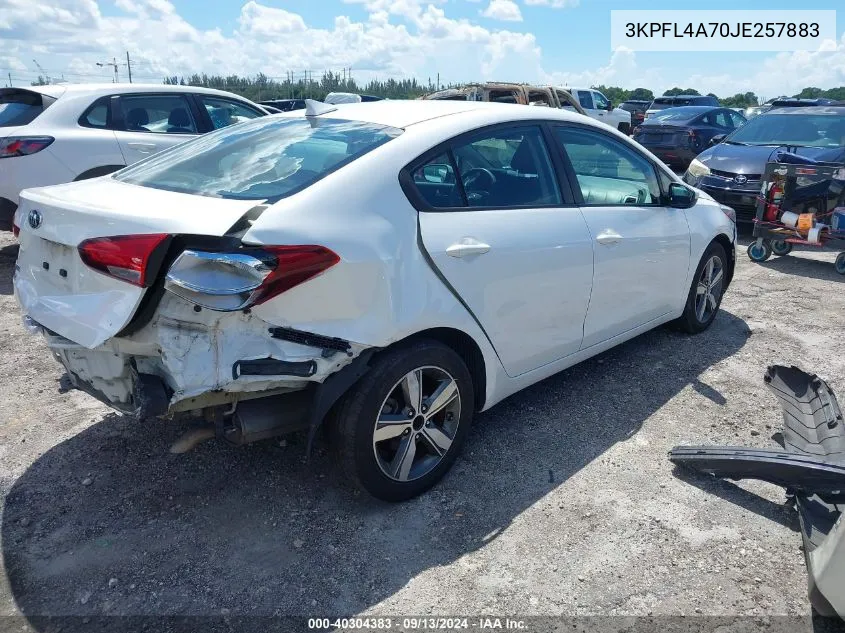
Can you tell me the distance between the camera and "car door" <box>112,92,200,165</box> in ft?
22.7

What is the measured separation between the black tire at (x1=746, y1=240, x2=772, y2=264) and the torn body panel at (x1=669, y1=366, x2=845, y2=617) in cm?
395

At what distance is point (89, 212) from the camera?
104 inches

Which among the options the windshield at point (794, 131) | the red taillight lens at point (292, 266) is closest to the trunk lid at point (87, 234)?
the red taillight lens at point (292, 266)

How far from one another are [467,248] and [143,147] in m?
5.17

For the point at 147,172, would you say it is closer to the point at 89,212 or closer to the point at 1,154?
the point at 89,212

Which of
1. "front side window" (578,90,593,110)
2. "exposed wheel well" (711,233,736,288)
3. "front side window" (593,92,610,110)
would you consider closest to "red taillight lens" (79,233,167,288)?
"exposed wheel well" (711,233,736,288)

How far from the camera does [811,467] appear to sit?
283cm

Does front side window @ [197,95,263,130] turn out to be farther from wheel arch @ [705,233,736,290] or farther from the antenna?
wheel arch @ [705,233,736,290]

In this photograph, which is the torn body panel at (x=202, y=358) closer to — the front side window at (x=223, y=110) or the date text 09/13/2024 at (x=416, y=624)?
the date text 09/13/2024 at (x=416, y=624)

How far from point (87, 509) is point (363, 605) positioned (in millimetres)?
1382

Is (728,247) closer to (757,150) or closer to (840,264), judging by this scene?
(840,264)

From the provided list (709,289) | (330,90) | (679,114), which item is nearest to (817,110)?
(679,114)

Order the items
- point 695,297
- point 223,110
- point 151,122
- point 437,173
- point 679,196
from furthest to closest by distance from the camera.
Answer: point 223,110 → point 151,122 → point 695,297 → point 679,196 → point 437,173

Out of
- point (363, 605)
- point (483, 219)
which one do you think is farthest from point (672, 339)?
point (363, 605)
